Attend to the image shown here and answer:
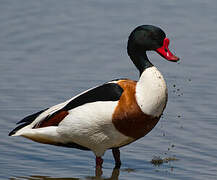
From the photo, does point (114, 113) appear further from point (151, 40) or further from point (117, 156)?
point (151, 40)

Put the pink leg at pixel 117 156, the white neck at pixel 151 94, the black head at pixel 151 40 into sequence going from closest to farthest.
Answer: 1. the white neck at pixel 151 94
2. the black head at pixel 151 40
3. the pink leg at pixel 117 156

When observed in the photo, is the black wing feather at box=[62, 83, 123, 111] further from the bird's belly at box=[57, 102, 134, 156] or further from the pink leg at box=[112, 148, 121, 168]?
the pink leg at box=[112, 148, 121, 168]

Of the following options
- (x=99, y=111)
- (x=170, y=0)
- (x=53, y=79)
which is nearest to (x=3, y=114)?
(x=53, y=79)

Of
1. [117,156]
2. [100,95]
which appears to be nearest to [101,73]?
[117,156]

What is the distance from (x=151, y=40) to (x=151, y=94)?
66 cm

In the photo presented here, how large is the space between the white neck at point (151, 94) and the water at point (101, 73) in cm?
83

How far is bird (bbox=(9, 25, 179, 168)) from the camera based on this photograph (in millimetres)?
8336

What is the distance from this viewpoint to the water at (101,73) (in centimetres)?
906

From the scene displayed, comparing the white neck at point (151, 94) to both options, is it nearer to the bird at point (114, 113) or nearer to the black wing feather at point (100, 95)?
the bird at point (114, 113)

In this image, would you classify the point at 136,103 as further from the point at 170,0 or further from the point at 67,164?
the point at 170,0

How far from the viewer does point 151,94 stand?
8.37m

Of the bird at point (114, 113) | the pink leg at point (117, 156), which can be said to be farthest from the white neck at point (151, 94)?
the pink leg at point (117, 156)

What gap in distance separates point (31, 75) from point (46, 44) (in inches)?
67.9

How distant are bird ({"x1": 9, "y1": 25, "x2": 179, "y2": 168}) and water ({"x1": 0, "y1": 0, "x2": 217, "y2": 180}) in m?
0.36
